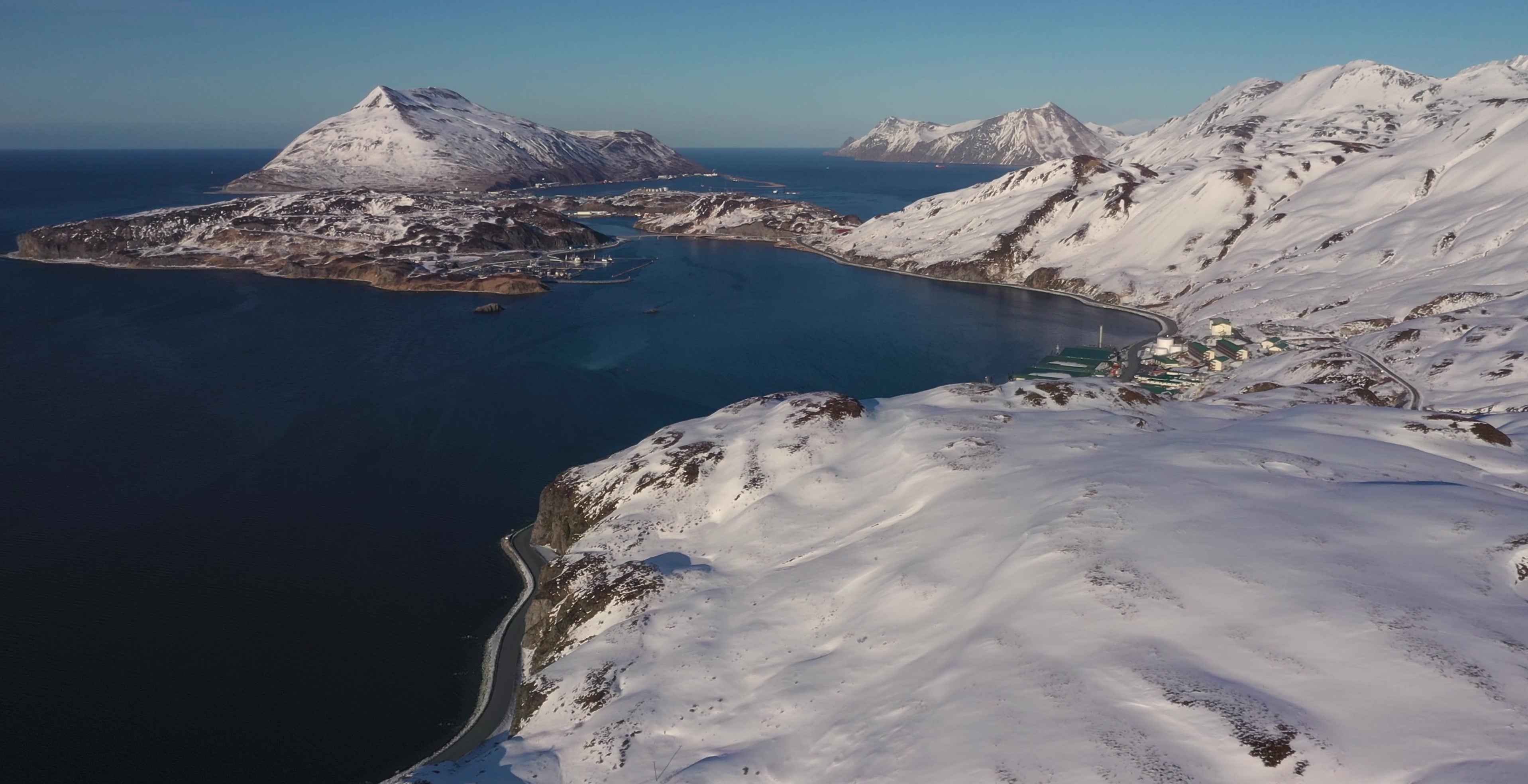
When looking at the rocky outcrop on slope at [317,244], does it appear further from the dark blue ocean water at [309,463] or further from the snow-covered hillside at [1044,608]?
the snow-covered hillside at [1044,608]

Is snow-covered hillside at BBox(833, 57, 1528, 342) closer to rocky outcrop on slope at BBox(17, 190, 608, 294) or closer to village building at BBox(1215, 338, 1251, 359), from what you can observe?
village building at BBox(1215, 338, 1251, 359)

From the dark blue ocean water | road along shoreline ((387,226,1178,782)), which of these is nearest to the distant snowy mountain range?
road along shoreline ((387,226,1178,782))

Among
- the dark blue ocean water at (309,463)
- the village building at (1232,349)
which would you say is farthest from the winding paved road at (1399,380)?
the dark blue ocean water at (309,463)

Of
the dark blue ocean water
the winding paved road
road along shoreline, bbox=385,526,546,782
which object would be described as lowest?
road along shoreline, bbox=385,526,546,782

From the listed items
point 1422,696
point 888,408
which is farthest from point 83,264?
point 1422,696

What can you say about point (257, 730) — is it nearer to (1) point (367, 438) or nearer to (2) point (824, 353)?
(1) point (367, 438)

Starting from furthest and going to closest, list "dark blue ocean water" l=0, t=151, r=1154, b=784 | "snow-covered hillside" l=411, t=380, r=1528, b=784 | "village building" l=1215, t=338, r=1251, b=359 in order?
1. "village building" l=1215, t=338, r=1251, b=359
2. "dark blue ocean water" l=0, t=151, r=1154, b=784
3. "snow-covered hillside" l=411, t=380, r=1528, b=784

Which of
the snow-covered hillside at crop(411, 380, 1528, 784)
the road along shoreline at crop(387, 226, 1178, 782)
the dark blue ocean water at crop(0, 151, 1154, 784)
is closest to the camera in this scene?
the snow-covered hillside at crop(411, 380, 1528, 784)

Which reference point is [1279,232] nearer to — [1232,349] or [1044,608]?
[1232,349]
